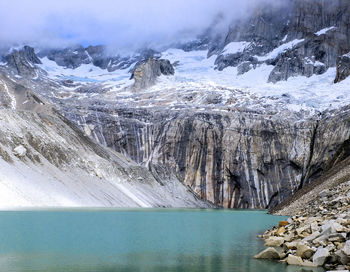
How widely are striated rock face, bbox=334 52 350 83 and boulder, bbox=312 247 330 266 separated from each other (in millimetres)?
158014

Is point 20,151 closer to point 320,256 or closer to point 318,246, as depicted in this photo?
point 318,246

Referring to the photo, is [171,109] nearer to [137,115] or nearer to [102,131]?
[137,115]

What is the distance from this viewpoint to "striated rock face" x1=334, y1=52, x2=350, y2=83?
167 metres

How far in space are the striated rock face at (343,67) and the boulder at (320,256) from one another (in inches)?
6221

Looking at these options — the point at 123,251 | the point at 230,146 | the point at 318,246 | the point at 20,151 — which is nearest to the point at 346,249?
the point at 318,246

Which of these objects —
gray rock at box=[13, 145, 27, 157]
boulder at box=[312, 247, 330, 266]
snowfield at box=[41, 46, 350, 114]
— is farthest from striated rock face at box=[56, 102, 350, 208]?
boulder at box=[312, 247, 330, 266]

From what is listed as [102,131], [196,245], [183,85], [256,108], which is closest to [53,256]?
[196,245]

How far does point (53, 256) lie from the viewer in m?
22.5

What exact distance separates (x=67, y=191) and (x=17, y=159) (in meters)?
9.72

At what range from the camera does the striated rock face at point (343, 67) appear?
6585 inches

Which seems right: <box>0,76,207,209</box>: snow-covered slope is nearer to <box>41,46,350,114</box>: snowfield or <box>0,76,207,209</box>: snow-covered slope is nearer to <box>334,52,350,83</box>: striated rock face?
<box>41,46,350,114</box>: snowfield

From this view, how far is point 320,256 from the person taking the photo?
1939cm

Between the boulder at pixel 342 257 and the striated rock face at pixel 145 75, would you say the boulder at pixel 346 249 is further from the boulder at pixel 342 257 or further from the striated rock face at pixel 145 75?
the striated rock face at pixel 145 75

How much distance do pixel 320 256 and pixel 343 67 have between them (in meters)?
160
